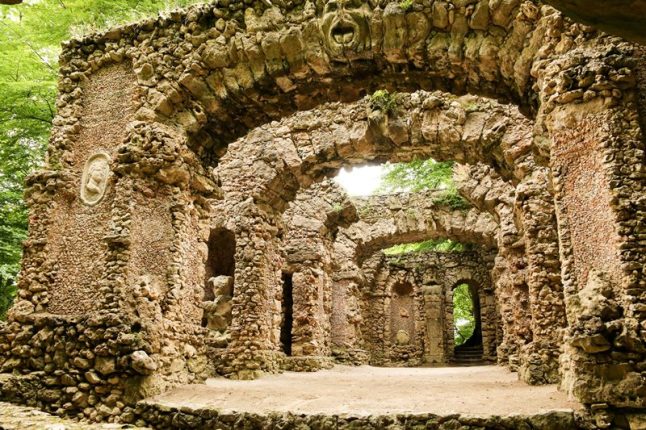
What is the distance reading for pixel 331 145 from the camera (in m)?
10.3

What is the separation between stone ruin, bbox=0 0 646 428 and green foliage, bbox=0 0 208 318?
2307 millimetres

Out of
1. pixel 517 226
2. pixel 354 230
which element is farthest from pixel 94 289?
pixel 354 230

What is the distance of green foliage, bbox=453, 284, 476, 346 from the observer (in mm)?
26984

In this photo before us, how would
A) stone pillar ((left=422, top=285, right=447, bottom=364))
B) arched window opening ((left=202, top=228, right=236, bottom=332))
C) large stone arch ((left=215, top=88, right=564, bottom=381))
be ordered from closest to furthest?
large stone arch ((left=215, top=88, right=564, bottom=381)) < arched window opening ((left=202, top=228, right=236, bottom=332)) < stone pillar ((left=422, top=285, right=447, bottom=364))

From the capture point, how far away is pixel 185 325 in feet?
22.1

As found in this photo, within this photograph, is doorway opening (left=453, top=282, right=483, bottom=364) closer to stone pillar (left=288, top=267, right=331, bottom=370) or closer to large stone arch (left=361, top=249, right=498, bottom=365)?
large stone arch (left=361, top=249, right=498, bottom=365)

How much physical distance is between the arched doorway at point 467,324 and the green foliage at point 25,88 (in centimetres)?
1605

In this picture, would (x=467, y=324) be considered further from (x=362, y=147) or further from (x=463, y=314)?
(x=362, y=147)

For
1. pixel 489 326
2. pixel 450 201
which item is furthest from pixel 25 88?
pixel 489 326

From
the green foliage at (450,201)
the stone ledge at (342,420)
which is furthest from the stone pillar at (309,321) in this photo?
the stone ledge at (342,420)

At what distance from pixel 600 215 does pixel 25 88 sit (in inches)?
349

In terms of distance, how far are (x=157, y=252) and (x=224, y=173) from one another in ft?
18.7

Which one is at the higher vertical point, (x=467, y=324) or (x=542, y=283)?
(x=542, y=283)

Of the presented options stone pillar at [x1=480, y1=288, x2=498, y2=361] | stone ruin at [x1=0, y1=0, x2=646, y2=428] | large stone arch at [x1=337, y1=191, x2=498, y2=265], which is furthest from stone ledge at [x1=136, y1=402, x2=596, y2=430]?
stone pillar at [x1=480, y1=288, x2=498, y2=361]
